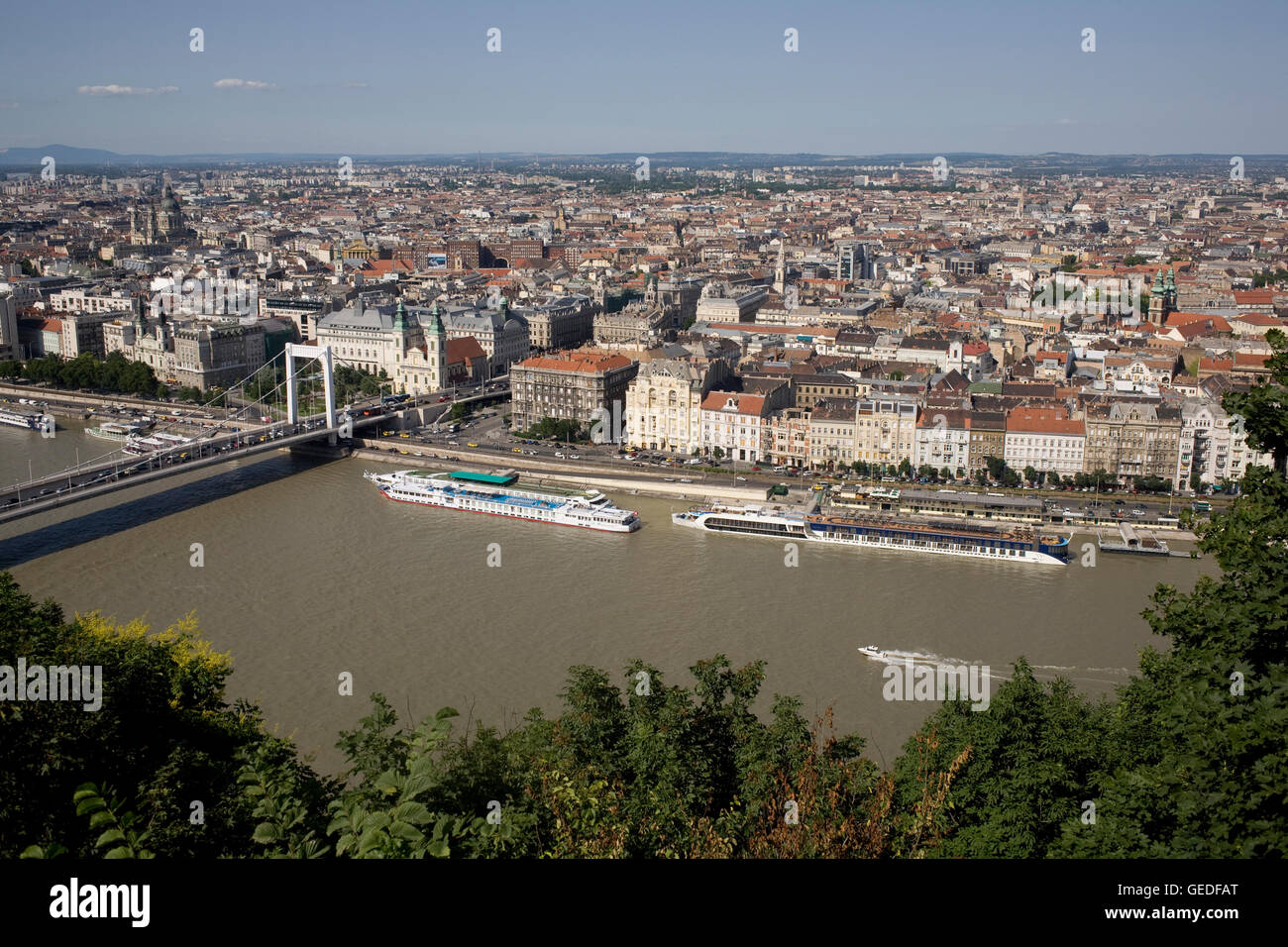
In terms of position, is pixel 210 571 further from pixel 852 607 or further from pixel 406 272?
pixel 406 272

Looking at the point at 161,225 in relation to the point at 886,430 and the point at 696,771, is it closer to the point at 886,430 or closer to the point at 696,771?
the point at 886,430

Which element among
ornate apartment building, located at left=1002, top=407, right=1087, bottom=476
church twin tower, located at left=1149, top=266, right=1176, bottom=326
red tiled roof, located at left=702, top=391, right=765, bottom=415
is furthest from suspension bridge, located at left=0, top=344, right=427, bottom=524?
church twin tower, located at left=1149, top=266, right=1176, bottom=326

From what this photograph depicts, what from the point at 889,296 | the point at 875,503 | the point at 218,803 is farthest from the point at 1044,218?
the point at 218,803

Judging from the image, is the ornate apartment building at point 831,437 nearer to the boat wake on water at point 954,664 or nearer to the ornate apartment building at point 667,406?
the ornate apartment building at point 667,406

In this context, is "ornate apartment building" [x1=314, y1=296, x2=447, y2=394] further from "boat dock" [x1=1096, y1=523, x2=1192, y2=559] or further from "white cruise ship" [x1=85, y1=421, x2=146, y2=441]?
"boat dock" [x1=1096, y1=523, x2=1192, y2=559]

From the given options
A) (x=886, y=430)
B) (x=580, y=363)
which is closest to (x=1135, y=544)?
(x=886, y=430)

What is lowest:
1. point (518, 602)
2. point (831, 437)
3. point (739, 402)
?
point (518, 602)
